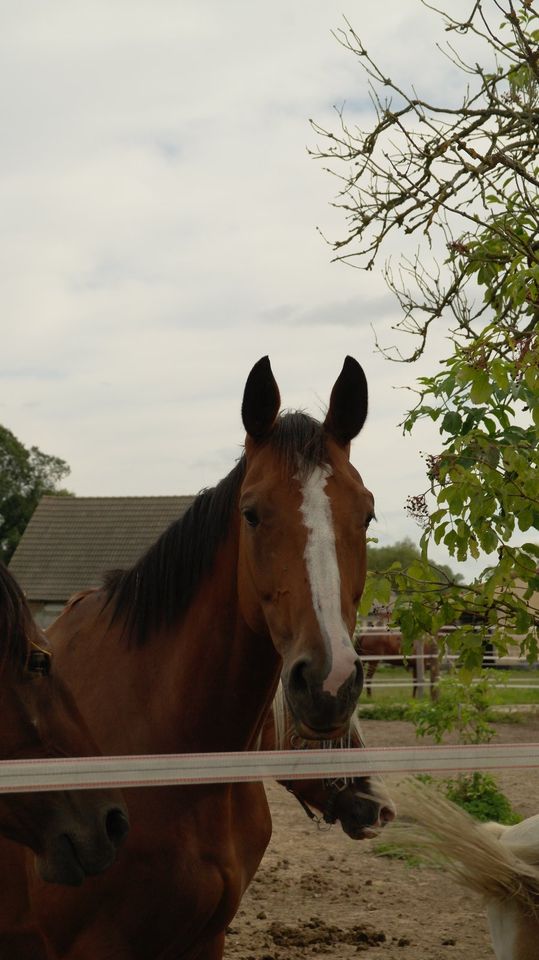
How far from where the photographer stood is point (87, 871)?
242cm

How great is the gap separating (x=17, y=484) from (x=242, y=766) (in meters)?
54.4

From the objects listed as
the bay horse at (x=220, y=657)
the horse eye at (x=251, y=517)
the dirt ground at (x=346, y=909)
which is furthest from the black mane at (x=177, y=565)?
the dirt ground at (x=346, y=909)

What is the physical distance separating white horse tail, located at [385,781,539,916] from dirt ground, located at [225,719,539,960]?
99.6 inches

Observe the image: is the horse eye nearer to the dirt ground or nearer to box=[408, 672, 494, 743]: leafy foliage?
the dirt ground

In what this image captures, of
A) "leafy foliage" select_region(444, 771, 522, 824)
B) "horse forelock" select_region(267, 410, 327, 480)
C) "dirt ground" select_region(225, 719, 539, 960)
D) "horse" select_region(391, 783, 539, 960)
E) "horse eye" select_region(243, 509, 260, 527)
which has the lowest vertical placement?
"dirt ground" select_region(225, 719, 539, 960)

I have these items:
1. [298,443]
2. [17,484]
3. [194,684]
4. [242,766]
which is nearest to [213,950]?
[242,766]

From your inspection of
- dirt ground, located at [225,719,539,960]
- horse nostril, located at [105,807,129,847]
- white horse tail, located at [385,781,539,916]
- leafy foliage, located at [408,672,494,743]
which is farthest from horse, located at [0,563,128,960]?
leafy foliage, located at [408,672,494,743]

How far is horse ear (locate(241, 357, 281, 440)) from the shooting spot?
293 cm

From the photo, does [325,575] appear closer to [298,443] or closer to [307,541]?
[307,541]

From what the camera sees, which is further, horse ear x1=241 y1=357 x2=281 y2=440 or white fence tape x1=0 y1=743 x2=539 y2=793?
horse ear x1=241 y1=357 x2=281 y2=440

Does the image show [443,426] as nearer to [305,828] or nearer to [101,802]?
[101,802]

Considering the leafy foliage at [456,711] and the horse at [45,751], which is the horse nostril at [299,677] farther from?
the leafy foliage at [456,711]

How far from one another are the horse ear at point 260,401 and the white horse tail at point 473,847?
1.15 metres

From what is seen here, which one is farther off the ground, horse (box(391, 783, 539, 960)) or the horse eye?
the horse eye
